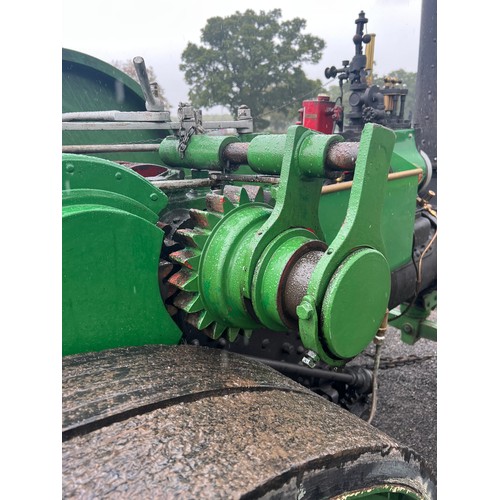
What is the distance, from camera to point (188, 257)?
1.49 metres

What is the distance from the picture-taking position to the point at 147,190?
5.03 ft

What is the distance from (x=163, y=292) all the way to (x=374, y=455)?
75cm

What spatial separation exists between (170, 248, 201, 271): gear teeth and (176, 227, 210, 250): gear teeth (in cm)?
2

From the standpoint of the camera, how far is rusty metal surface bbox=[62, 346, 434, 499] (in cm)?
88

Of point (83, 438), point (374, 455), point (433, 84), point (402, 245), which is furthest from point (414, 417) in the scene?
point (83, 438)

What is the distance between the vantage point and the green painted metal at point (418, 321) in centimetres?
331

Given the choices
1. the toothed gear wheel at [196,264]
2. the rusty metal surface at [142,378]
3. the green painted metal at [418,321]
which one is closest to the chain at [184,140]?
the toothed gear wheel at [196,264]

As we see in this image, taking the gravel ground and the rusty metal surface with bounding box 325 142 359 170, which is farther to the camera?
the gravel ground

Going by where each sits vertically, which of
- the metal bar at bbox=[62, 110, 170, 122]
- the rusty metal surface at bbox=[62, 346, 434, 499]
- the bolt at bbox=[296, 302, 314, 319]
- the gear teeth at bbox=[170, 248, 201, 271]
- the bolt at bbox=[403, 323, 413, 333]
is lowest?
the bolt at bbox=[403, 323, 413, 333]

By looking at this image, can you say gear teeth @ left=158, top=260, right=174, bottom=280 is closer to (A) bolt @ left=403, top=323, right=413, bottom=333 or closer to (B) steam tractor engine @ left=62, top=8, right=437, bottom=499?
(B) steam tractor engine @ left=62, top=8, right=437, bottom=499

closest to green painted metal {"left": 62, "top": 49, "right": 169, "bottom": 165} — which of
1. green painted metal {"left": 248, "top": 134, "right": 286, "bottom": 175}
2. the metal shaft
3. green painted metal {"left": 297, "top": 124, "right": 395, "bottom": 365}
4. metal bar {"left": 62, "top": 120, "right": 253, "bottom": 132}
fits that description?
metal bar {"left": 62, "top": 120, "right": 253, "bottom": 132}

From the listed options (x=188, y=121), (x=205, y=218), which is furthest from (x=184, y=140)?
(x=205, y=218)

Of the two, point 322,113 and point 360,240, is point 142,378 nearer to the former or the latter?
point 360,240

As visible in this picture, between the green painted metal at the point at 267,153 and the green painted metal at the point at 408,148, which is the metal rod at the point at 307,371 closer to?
the green painted metal at the point at 267,153
